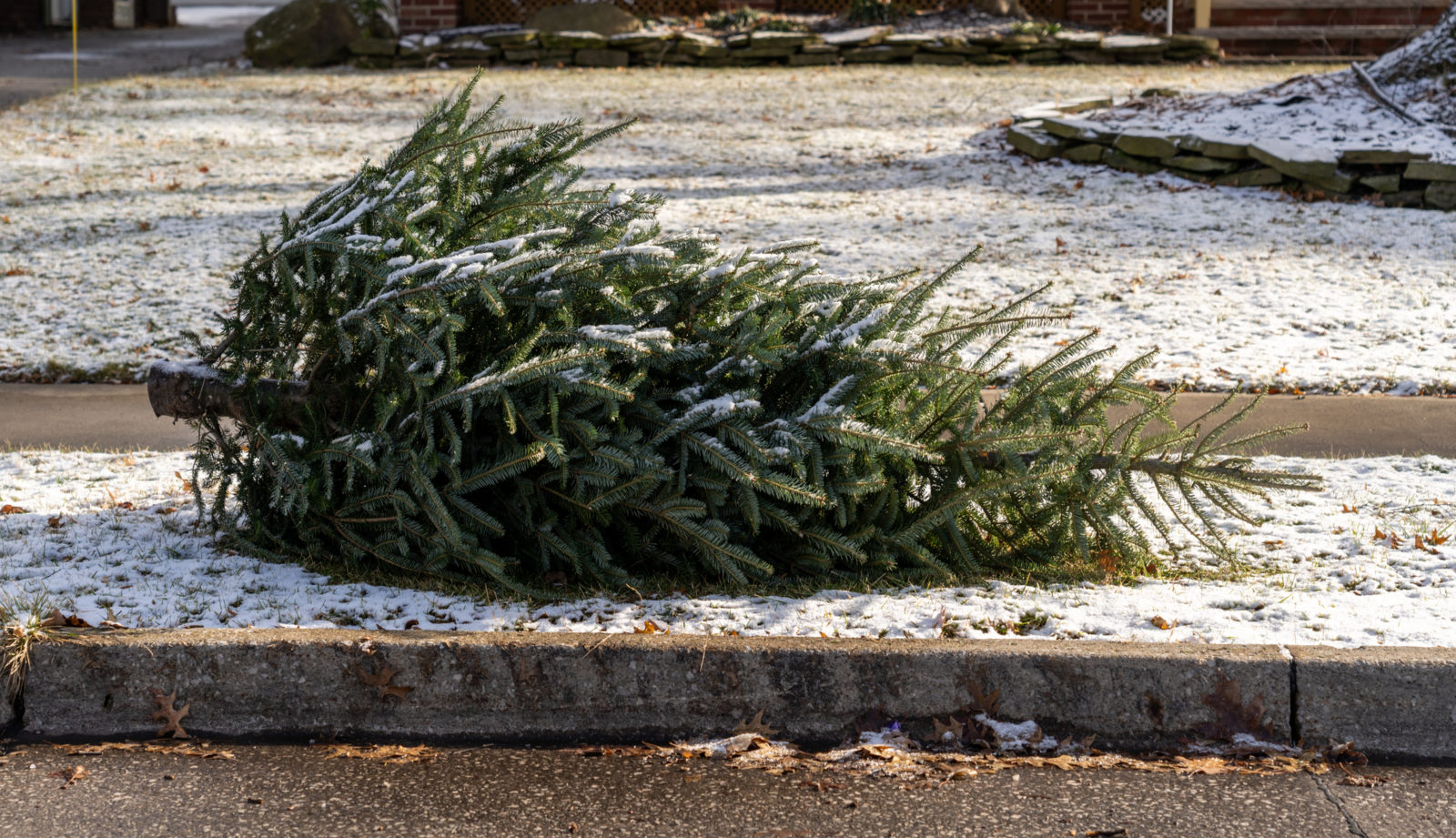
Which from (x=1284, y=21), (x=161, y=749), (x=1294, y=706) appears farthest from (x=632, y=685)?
(x=1284, y=21)

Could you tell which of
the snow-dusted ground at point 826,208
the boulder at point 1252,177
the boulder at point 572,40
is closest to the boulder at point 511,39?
the boulder at point 572,40

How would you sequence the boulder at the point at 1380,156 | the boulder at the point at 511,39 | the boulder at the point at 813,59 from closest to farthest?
1. the boulder at the point at 1380,156
2. the boulder at the point at 511,39
3. the boulder at the point at 813,59

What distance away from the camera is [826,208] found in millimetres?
11039

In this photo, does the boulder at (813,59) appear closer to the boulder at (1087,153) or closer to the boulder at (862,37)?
the boulder at (862,37)

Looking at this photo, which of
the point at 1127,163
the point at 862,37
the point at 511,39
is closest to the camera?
the point at 1127,163

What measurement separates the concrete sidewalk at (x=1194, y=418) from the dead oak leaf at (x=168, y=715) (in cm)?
262

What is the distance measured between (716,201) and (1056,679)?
8.36 m

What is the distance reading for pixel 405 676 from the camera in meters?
3.42

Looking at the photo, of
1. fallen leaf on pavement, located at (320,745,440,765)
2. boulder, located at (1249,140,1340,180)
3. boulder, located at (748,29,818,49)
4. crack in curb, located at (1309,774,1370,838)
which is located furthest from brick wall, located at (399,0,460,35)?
crack in curb, located at (1309,774,1370,838)

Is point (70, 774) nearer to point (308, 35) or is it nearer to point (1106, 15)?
point (308, 35)

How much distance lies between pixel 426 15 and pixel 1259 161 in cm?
1268

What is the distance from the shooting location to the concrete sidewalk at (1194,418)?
588 cm

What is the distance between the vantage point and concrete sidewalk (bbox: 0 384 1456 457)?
588cm

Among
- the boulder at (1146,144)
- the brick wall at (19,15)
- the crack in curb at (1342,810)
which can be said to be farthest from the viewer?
the brick wall at (19,15)
